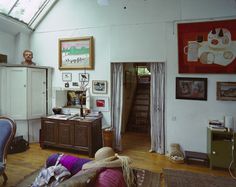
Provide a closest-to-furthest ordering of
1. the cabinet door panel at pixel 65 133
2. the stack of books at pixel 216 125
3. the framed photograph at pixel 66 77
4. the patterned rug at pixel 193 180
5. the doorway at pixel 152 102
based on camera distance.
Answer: the patterned rug at pixel 193 180
the stack of books at pixel 216 125
the cabinet door panel at pixel 65 133
the doorway at pixel 152 102
the framed photograph at pixel 66 77

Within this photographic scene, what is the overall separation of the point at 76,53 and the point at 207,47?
3320 millimetres

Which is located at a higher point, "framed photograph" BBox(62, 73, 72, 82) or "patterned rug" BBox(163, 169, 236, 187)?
"framed photograph" BBox(62, 73, 72, 82)

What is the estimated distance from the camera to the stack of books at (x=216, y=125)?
3.70 metres

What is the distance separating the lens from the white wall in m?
4.03

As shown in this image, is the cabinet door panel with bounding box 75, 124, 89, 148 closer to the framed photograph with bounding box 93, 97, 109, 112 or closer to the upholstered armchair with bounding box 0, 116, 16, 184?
the framed photograph with bounding box 93, 97, 109, 112

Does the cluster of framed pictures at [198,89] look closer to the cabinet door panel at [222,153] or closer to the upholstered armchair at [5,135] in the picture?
the cabinet door panel at [222,153]

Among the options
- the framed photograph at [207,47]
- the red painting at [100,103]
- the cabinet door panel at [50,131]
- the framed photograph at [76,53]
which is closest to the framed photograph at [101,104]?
the red painting at [100,103]

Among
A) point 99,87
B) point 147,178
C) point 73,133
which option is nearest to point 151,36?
point 99,87

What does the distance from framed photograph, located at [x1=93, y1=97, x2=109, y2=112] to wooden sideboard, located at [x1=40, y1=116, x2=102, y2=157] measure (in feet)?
0.88

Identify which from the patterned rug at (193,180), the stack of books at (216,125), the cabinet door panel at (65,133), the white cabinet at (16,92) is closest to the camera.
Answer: the patterned rug at (193,180)

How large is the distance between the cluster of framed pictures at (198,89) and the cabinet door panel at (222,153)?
970 mm

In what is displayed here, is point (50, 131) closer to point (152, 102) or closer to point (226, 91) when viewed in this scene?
point (152, 102)

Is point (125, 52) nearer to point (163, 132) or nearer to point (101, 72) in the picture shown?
point (101, 72)

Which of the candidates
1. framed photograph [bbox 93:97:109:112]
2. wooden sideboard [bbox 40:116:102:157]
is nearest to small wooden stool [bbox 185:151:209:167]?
wooden sideboard [bbox 40:116:102:157]
